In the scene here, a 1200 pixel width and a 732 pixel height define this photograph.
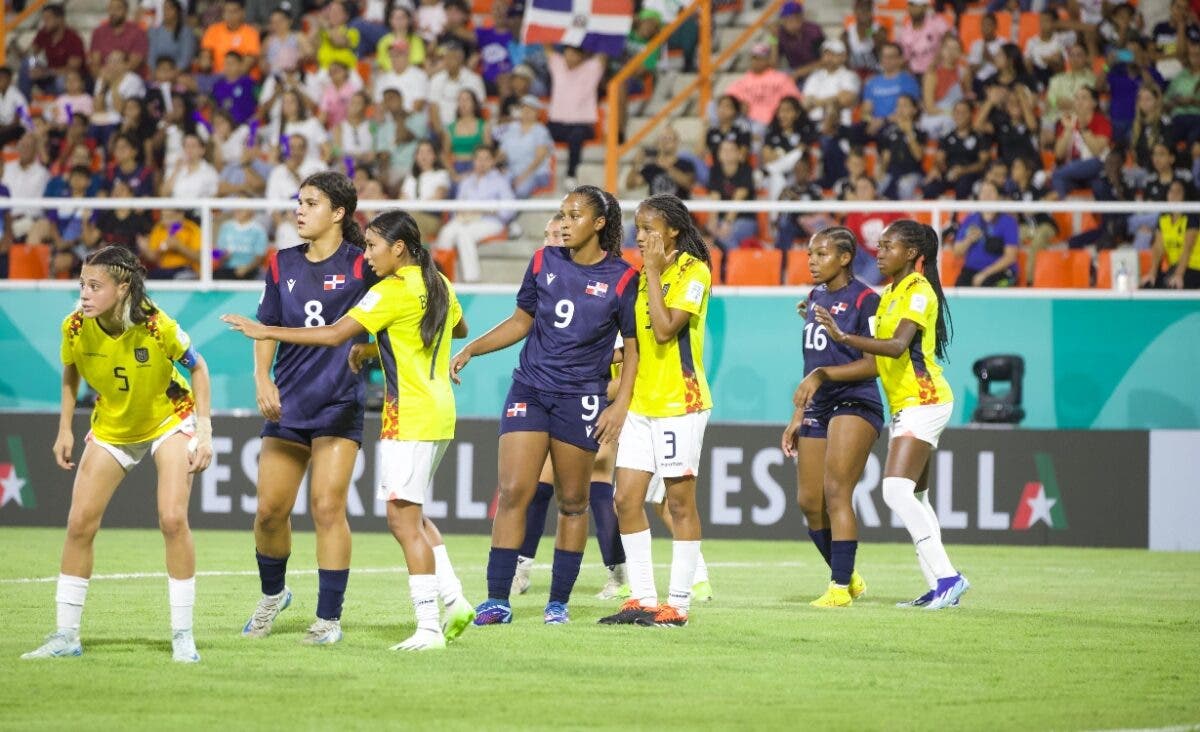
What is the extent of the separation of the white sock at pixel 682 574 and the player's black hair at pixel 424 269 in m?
1.90

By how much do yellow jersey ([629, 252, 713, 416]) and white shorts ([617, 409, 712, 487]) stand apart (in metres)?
0.05

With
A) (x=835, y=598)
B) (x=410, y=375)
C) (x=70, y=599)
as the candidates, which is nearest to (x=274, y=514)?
(x=410, y=375)

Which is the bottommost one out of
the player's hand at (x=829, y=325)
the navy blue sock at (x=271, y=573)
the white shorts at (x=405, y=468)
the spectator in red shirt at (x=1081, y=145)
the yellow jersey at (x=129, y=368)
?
the navy blue sock at (x=271, y=573)

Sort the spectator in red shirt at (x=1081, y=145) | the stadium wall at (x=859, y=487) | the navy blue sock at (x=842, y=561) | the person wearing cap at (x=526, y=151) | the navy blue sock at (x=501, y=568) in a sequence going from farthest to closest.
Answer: the person wearing cap at (x=526, y=151) < the spectator in red shirt at (x=1081, y=145) < the stadium wall at (x=859, y=487) < the navy blue sock at (x=842, y=561) < the navy blue sock at (x=501, y=568)

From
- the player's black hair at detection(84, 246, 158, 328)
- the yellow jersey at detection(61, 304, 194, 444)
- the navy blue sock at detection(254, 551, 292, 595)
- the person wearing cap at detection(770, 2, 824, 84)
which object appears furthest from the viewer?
the person wearing cap at detection(770, 2, 824, 84)

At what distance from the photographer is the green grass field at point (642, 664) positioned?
6.69m

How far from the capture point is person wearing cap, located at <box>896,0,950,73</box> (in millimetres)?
19672

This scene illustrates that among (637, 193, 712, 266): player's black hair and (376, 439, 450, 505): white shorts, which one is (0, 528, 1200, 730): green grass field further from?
(637, 193, 712, 266): player's black hair

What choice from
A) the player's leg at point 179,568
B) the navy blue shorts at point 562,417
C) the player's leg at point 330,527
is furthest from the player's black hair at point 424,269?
the player's leg at point 179,568

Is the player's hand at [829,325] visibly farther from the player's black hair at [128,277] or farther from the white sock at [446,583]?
the player's black hair at [128,277]

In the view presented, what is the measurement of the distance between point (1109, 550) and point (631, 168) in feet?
23.2

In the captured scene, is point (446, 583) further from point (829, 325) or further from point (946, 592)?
point (946, 592)

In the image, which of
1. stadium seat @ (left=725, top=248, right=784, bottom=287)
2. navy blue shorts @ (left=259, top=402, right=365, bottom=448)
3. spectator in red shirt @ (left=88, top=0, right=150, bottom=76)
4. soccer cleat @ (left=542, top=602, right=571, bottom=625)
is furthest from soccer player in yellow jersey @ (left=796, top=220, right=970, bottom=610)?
spectator in red shirt @ (left=88, top=0, right=150, bottom=76)

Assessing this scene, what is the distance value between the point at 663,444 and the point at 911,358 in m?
2.06
